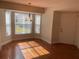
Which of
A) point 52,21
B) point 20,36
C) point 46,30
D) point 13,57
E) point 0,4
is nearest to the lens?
point 13,57

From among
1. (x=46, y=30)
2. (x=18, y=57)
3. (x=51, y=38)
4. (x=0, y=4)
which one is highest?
(x=0, y=4)

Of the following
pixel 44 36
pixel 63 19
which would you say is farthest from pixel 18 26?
pixel 63 19

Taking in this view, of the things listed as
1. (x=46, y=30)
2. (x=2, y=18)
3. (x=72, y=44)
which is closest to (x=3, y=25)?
(x=2, y=18)

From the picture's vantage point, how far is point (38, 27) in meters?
7.27

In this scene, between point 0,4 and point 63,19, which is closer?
point 0,4

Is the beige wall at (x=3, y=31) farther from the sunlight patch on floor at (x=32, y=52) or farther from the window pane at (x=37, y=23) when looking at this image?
the window pane at (x=37, y=23)

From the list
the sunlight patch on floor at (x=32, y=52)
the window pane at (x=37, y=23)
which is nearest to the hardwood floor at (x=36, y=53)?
the sunlight patch on floor at (x=32, y=52)

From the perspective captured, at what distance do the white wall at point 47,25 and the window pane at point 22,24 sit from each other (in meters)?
1.12

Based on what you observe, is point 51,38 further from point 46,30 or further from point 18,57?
point 18,57

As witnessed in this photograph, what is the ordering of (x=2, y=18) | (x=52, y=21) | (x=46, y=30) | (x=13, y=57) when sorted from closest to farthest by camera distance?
1. (x=13, y=57)
2. (x=2, y=18)
3. (x=52, y=21)
4. (x=46, y=30)

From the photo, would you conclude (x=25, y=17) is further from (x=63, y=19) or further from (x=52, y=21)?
(x=63, y=19)

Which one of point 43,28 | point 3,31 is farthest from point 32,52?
point 43,28

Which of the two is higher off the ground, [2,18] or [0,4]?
[0,4]

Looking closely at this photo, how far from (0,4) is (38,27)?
3557 mm
